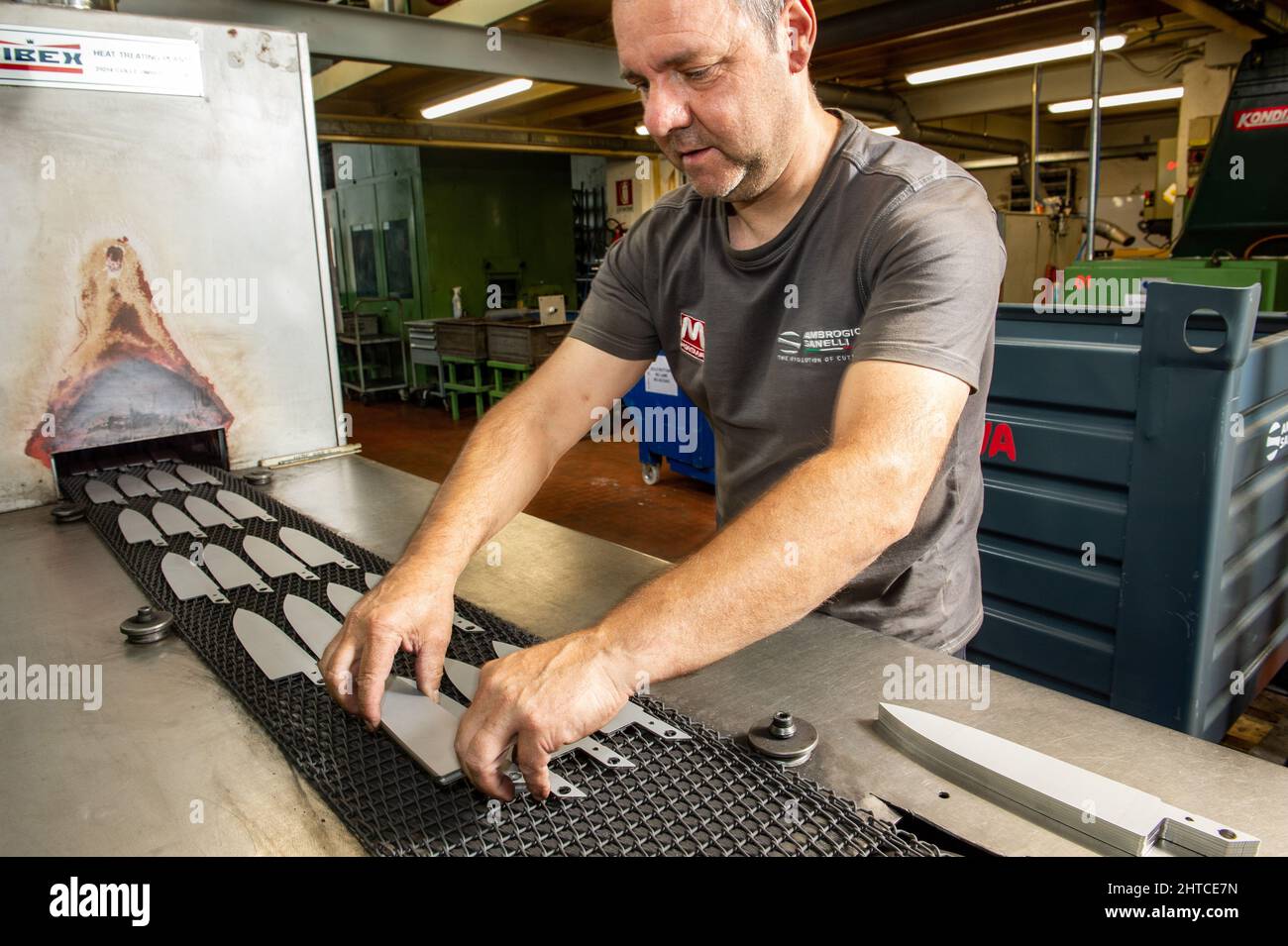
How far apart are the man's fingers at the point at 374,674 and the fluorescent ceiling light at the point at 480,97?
18.3ft

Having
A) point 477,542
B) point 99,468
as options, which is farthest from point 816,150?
point 99,468

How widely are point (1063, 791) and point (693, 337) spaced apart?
0.80m

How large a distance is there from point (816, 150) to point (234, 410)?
1.45 meters

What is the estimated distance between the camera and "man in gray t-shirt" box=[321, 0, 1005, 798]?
76 cm

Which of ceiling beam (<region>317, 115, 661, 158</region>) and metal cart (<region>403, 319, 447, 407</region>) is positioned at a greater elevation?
ceiling beam (<region>317, 115, 661, 158</region>)

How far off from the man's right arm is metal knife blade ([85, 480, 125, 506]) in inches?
35.3

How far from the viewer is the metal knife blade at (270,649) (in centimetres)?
102

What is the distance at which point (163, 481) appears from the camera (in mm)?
1816

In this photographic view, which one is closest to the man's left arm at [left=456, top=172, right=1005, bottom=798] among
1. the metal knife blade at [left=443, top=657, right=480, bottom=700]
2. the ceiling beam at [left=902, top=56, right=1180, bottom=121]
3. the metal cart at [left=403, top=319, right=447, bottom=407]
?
the metal knife blade at [left=443, top=657, right=480, bottom=700]

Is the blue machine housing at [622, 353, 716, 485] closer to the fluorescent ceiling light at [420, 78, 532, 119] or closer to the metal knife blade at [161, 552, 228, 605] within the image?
the fluorescent ceiling light at [420, 78, 532, 119]

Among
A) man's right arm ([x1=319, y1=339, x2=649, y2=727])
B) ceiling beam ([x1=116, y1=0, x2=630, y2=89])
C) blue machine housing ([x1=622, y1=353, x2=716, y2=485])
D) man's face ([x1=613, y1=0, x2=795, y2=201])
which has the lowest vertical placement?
blue machine housing ([x1=622, y1=353, x2=716, y2=485])

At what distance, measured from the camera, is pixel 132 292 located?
1791mm

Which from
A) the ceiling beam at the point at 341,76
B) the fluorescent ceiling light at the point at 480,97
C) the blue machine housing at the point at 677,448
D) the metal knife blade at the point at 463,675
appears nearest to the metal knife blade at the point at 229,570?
the metal knife blade at the point at 463,675

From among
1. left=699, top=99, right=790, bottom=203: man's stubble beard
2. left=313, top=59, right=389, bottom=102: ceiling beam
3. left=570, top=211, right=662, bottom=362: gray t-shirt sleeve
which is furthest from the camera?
left=313, top=59, right=389, bottom=102: ceiling beam
